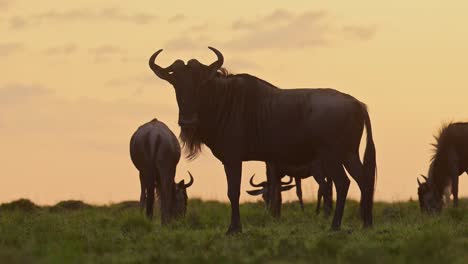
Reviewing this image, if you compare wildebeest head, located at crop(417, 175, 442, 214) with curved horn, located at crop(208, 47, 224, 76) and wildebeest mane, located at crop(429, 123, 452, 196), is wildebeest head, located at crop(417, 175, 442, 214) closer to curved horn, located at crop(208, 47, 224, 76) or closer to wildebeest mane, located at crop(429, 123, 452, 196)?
wildebeest mane, located at crop(429, 123, 452, 196)

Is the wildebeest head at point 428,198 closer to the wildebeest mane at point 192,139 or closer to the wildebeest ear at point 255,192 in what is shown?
the wildebeest ear at point 255,192

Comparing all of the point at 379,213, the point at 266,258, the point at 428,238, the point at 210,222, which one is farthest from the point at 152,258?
the point at 379,213

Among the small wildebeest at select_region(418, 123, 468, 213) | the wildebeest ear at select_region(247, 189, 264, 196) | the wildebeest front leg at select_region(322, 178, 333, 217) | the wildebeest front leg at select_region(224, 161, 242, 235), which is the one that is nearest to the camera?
the wildebeest front leg at select_region(224, 161, 242, 235)

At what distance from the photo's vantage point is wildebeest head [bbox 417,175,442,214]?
22.9m

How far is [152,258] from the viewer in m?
11.1

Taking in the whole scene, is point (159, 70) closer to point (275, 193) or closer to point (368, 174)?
point (368, 174)

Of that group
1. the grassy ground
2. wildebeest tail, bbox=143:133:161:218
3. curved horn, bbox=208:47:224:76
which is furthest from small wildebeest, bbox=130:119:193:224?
curved horn, bbox=208:47:224:76

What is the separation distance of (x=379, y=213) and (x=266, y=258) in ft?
34.8

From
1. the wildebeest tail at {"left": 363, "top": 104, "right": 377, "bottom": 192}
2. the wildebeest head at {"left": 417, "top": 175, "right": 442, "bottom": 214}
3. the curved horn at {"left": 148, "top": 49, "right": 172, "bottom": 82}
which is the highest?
the curved horn at {"left": 148, "top": 49, "right": 172, "bottom": 82}

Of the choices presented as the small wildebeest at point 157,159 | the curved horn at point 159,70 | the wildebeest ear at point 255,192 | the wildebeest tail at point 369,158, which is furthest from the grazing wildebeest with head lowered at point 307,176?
the curved horn at point 159,70

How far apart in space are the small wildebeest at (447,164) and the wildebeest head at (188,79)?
32.4 ft

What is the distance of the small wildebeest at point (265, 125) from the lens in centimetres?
1483

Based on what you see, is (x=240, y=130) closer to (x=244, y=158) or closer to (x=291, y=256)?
(x=244, y=158)

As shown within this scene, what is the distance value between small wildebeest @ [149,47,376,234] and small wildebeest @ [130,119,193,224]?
3166 millimetres
